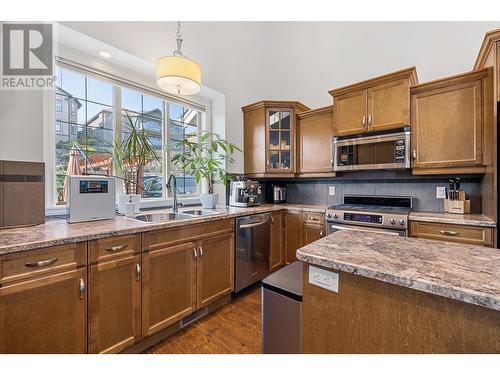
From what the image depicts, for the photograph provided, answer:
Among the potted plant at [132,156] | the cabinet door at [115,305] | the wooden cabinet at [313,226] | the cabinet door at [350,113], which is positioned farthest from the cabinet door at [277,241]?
the cabinet door at [115,305]

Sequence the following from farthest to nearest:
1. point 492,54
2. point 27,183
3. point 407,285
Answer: point 492,54 < point 27,183 < point 407,285

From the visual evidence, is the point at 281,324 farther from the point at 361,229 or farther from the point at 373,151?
the point at 373,151

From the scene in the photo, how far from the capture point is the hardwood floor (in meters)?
1.63

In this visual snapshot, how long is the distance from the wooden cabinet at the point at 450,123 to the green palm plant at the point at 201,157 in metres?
1.91

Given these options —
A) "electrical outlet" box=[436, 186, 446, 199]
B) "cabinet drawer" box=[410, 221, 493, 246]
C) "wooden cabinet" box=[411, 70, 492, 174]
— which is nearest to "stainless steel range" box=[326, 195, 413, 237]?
"cabinet drawer" box=[410, 221, 493, 246]

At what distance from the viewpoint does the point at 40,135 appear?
166 cm

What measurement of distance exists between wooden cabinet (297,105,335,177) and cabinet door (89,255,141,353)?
231 cm

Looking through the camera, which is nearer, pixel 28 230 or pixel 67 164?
pixel 28 230

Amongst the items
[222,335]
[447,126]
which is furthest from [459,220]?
[222,335]

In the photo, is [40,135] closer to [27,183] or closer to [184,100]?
[27,183]

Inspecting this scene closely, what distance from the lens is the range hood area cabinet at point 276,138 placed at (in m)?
3.17

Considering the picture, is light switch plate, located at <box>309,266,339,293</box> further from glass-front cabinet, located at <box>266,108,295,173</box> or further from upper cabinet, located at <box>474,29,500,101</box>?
glass-front cabinet, located at <box>266,108,295,173</box>

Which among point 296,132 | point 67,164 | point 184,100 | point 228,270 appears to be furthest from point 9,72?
point 296,132

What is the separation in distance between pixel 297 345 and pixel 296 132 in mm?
2615
